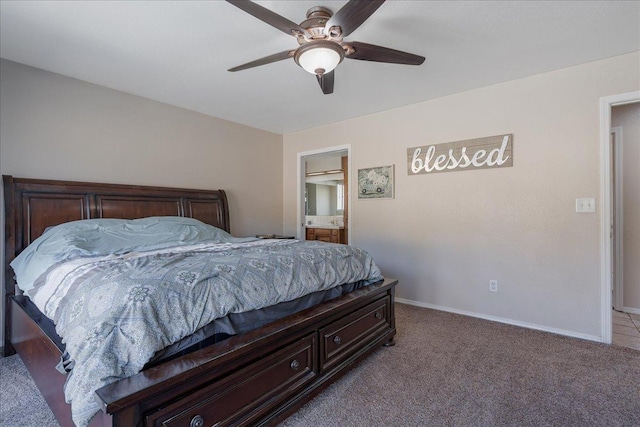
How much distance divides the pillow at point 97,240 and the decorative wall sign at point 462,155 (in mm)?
2362

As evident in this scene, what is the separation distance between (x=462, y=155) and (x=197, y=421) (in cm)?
321

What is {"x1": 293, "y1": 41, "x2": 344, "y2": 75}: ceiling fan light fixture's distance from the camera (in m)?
1.83

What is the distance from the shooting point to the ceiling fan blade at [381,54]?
190 centimetres

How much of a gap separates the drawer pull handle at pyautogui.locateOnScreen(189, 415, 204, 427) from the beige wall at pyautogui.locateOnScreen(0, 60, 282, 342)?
2.64 meters

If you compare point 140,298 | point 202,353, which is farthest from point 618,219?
point 140,298

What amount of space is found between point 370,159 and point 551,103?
1902 mm

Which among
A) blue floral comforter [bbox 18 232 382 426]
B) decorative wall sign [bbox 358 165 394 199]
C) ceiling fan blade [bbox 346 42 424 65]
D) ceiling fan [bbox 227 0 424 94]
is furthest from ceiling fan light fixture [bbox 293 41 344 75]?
decorative wall sign [bbox 358 165 394 199]

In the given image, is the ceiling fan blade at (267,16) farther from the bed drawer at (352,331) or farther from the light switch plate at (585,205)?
the light switch plate at (585,205)

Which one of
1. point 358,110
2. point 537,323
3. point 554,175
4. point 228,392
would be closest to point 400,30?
point 358,110

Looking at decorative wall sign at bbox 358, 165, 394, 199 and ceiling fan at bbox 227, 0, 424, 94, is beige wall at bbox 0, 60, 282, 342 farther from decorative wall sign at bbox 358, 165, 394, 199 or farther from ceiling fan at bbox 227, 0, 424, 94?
ceiling fan at bbox 227, 0, 424, 94

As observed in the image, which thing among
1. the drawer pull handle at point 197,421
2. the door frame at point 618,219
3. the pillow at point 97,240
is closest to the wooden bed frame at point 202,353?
the drawer pull handle at point 197,421

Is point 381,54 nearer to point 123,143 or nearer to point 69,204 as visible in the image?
point 123,143

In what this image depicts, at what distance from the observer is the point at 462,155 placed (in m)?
3.29

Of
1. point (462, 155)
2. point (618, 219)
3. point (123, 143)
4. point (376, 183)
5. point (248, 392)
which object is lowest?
point (248, 392)
